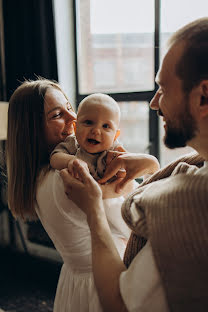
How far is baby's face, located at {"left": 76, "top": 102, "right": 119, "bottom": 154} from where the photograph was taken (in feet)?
4.02

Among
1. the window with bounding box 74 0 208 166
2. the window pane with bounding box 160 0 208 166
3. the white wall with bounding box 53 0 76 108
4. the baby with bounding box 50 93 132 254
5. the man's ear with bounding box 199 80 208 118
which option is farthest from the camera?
the white wall with bounding box 53 0 76 108

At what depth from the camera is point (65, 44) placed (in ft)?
8.52

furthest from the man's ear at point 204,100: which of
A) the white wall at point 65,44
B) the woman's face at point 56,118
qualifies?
the white wall at point 65,44

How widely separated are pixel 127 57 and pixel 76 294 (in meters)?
1.97

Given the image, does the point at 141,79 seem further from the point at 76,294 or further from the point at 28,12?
the point at 76,294

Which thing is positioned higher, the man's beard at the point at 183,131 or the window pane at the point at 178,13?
the window pane at the point at 178,13

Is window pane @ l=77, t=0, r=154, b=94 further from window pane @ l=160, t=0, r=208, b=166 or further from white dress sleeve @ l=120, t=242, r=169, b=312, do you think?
white dress sleeve @ l=120, t=242, r=169, b=312

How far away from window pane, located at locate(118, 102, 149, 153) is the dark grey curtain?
696 millimetres

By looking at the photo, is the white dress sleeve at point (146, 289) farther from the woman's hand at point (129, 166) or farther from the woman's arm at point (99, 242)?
the woman's hand at point (129, 166)

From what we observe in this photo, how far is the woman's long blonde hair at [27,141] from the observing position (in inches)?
49.9

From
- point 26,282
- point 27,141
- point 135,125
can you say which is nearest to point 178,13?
point 135,125

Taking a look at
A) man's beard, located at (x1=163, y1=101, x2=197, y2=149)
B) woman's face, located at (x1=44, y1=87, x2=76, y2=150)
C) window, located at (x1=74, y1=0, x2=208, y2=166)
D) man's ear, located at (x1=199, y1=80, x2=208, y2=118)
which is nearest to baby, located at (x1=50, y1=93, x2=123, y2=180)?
woman's face, located at (x1=44, y1=87, x2=76, y2=150)

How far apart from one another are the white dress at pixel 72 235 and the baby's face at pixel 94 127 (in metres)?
0.19

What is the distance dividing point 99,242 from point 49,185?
0.33 m
